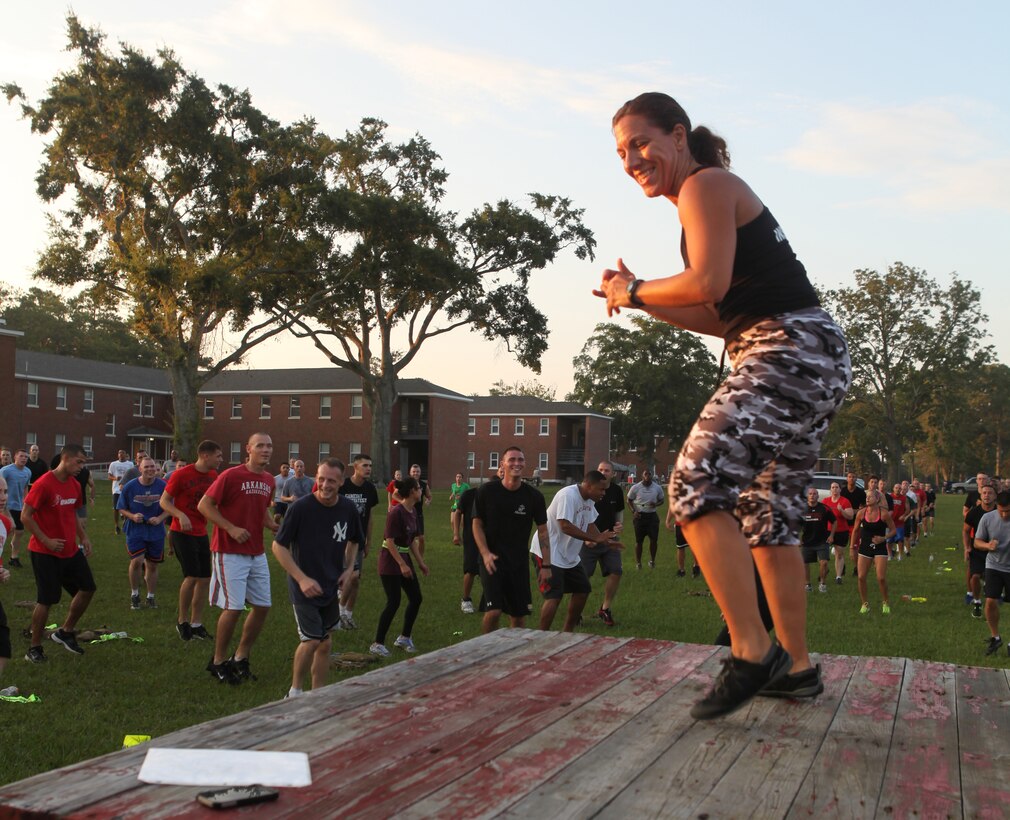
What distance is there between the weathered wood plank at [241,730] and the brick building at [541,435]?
79625 mm

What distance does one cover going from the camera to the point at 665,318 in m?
3.58

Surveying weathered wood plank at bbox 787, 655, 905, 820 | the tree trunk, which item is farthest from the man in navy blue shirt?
the tree trunk

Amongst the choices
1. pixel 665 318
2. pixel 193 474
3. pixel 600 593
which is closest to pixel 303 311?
pixel 600 593

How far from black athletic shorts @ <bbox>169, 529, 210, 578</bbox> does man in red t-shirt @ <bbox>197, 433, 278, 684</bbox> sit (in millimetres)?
1899

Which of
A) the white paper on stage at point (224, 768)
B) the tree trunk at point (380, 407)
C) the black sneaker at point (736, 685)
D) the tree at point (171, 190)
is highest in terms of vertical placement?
the tree at point (171, 190)

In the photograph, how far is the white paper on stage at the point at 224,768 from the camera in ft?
8.21

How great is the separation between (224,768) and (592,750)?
105 cm

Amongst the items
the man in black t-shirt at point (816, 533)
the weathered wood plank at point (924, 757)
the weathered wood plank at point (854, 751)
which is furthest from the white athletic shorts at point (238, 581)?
the man in black t-shirt at point (816, 533)

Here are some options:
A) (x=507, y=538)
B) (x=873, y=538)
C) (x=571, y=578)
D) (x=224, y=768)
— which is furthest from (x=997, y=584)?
(x=224, y=768)

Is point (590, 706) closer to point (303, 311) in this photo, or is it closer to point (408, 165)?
point (303, 311)

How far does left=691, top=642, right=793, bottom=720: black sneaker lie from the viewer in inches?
121

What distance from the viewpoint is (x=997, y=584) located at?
1214cm

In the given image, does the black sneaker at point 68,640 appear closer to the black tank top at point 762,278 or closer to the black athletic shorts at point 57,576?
the black athletic shorts at point 57,576

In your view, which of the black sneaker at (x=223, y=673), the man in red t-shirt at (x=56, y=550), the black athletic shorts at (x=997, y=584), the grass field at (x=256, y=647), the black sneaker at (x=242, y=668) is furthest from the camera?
the black athletic shorts at (x=997, y=584)
